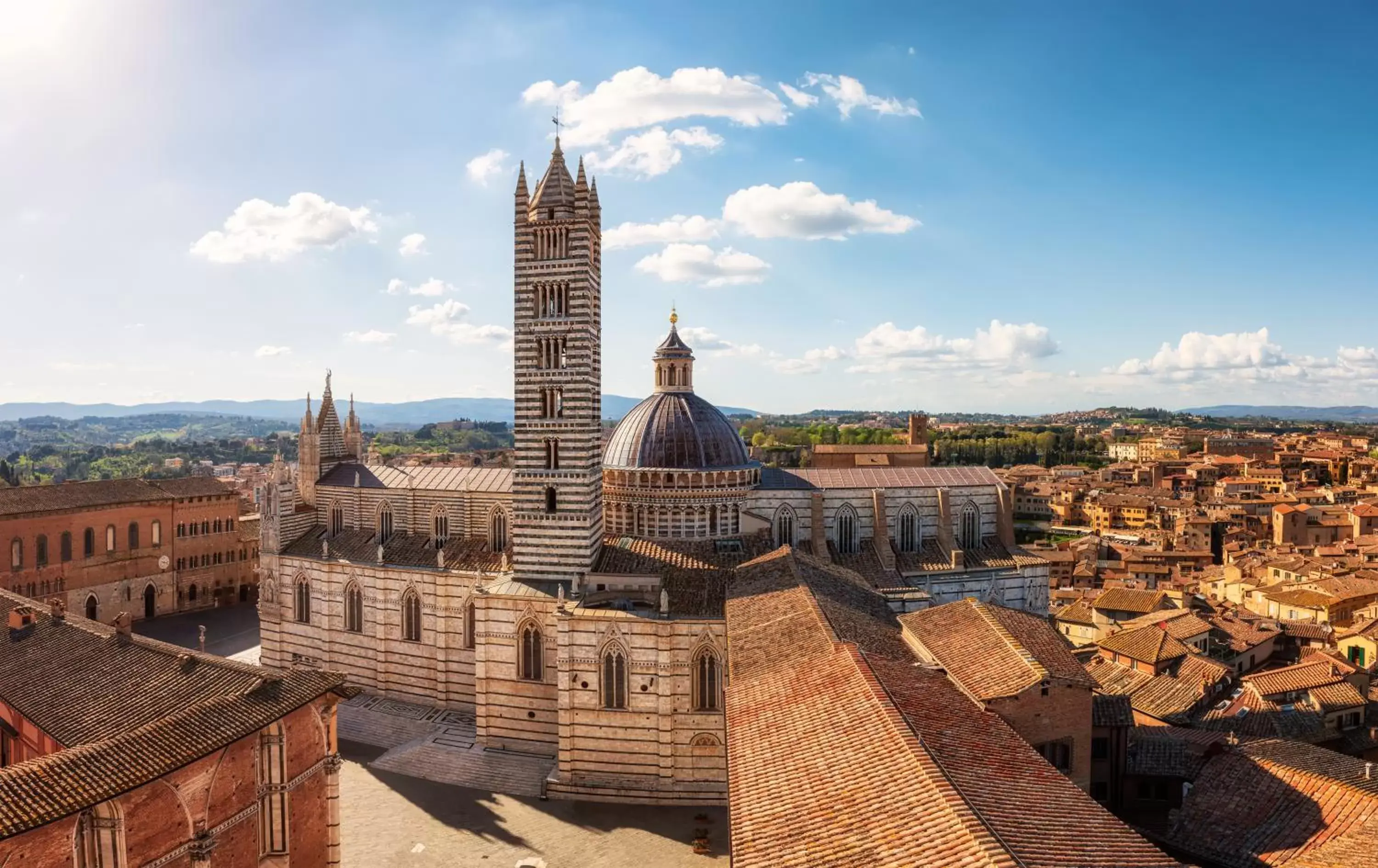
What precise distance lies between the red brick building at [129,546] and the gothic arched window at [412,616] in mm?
27444

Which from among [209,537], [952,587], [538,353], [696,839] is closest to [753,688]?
[696,839]

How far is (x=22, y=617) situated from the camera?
1072 inches

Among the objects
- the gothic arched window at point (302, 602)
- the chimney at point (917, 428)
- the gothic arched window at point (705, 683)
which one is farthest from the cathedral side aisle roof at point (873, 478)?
the chimney at point (917, 428)

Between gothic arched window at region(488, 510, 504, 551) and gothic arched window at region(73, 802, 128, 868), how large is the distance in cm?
2222

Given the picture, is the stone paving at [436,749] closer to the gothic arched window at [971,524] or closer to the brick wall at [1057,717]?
the brick wall at [1057,717]

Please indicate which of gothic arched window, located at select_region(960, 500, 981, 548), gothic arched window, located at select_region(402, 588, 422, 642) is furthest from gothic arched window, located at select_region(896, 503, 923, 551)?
gothic arched window, located at select_region(402, 588, 422, 642)

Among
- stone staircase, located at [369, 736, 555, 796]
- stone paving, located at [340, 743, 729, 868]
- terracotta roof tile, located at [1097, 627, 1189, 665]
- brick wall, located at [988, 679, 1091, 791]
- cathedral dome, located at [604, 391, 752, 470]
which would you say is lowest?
stone paving, located at [340, 743, 729, 868]

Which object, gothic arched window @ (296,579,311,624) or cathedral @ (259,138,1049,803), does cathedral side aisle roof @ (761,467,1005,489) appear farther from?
gothic arched window @ (296,579,311,624)

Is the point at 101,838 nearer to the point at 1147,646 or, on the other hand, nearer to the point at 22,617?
the point at 22,617

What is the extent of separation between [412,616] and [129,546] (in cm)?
2954

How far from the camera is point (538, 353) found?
33.7 m

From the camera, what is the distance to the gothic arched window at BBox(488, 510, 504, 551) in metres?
38.4

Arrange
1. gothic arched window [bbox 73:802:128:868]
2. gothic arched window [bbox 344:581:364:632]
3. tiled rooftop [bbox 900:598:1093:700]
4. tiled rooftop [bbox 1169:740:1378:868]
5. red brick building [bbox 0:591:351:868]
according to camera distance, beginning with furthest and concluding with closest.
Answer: gothic arched window [bbox 344:581:364:632] < tiled rooftop [bbox 900:598:1093:700] < tiled rooftop [bbox 1169:740:1378:868] < gothic arched window [bbox 73:802:128:868] < red brick building [bbox 0:591:351:868]

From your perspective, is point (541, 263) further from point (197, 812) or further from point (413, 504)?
point (197, 812)
